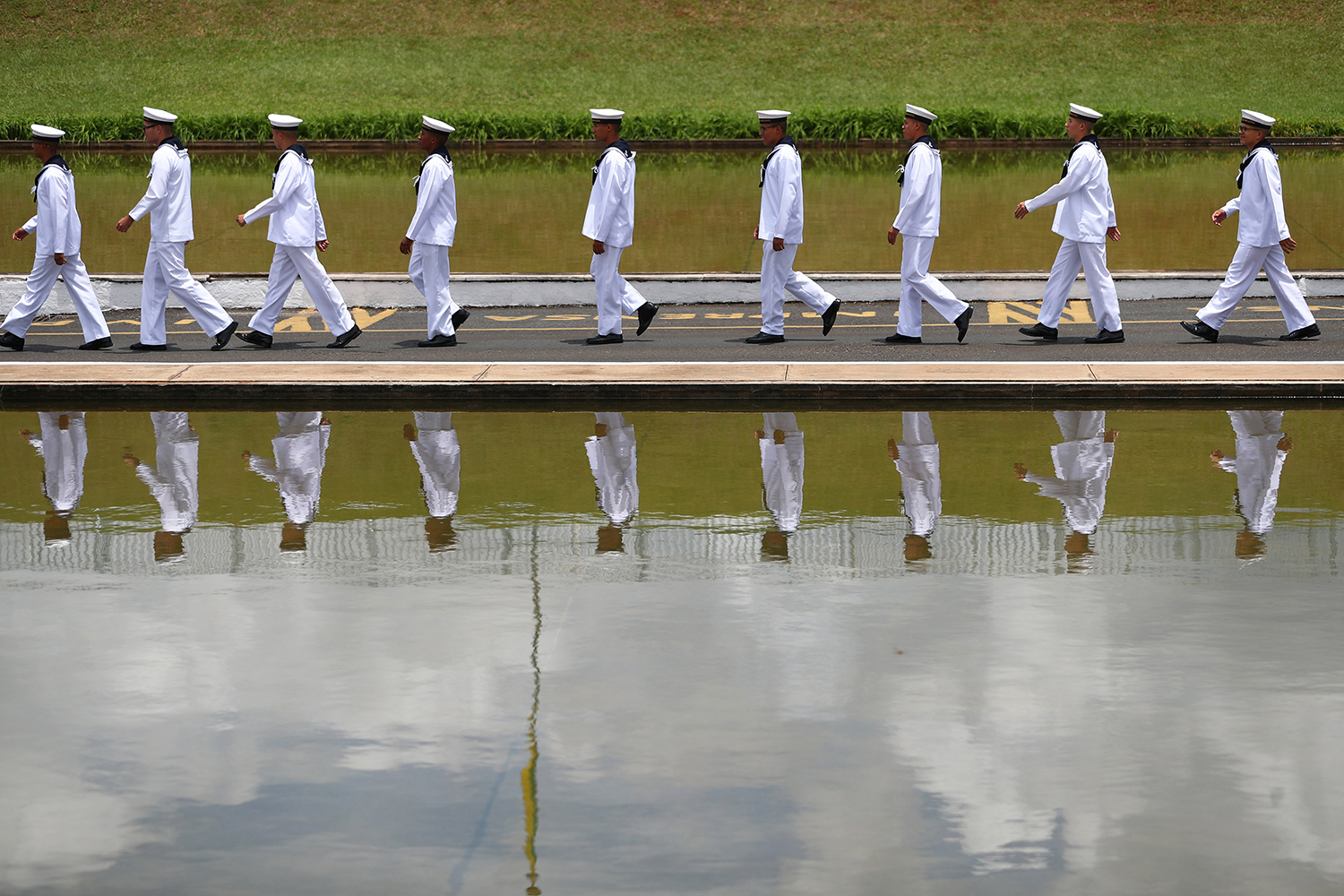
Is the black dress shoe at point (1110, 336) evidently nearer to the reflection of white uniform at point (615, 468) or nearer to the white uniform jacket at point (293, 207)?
the reflection of white uniform at point (615, 468)

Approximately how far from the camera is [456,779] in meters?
4.80

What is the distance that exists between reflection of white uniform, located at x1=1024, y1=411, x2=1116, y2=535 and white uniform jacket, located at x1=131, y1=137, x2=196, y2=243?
258 inches

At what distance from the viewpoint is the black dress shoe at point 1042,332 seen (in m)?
12.4

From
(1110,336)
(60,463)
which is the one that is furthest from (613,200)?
(60,463)

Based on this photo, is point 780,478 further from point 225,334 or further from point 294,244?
point 225,334

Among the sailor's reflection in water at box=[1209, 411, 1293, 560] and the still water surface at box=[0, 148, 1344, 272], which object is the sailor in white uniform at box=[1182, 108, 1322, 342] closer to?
the sailor's reflection in water at box=[1209, 411, 1293, 560]

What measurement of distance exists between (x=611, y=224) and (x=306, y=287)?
232cm

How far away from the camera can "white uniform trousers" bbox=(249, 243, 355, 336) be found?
40.1 ft

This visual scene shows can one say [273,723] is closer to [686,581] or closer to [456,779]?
[456,779]

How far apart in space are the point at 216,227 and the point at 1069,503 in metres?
20.2

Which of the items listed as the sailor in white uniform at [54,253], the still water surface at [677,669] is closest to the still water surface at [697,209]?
the sailor in white uniform at [54,253]

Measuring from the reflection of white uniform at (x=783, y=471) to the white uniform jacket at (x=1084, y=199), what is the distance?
3346 mm

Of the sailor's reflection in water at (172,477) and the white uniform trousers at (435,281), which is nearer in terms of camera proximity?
the sailor's reflection in water at (172,477)

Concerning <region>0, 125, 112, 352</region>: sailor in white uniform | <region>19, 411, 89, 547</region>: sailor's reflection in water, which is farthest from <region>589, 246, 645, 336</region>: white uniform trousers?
<region>19, 411, 89, 547</region>: sailor's reflection in water
